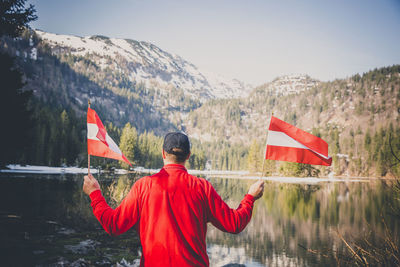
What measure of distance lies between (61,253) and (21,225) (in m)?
4.66

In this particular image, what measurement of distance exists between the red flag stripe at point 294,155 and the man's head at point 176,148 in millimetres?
2238

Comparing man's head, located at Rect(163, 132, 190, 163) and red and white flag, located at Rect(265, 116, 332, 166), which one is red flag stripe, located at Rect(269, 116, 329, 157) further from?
man's head, located at Rect(163, 132, 190, 163)

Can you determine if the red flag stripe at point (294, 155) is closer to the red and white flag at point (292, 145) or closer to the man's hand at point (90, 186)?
the red and white flag at point (292, 145)

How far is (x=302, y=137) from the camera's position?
190 inches

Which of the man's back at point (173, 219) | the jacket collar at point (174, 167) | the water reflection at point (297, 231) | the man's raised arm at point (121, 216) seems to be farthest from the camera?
the water reflection at point (297, 231)

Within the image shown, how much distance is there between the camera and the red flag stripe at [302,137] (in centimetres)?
478

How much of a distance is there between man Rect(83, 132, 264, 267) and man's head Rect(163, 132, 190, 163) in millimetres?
78

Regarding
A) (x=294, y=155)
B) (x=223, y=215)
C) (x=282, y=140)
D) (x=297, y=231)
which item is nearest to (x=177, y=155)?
(x=223, y=215)

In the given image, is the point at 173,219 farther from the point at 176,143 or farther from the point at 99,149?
the point at 99,149

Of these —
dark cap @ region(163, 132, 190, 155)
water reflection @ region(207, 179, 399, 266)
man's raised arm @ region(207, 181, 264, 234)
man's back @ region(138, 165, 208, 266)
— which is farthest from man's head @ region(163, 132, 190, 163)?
water reflection @ region(207, 179, 399, 266)

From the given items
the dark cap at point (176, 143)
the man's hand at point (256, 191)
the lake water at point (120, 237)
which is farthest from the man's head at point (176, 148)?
the lake water at point (120, 237)

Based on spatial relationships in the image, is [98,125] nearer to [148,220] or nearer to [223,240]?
[148,220]

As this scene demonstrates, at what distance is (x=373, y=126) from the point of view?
186 metres

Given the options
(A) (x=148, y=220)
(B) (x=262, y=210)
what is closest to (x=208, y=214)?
(A) (x=148, y=220)
